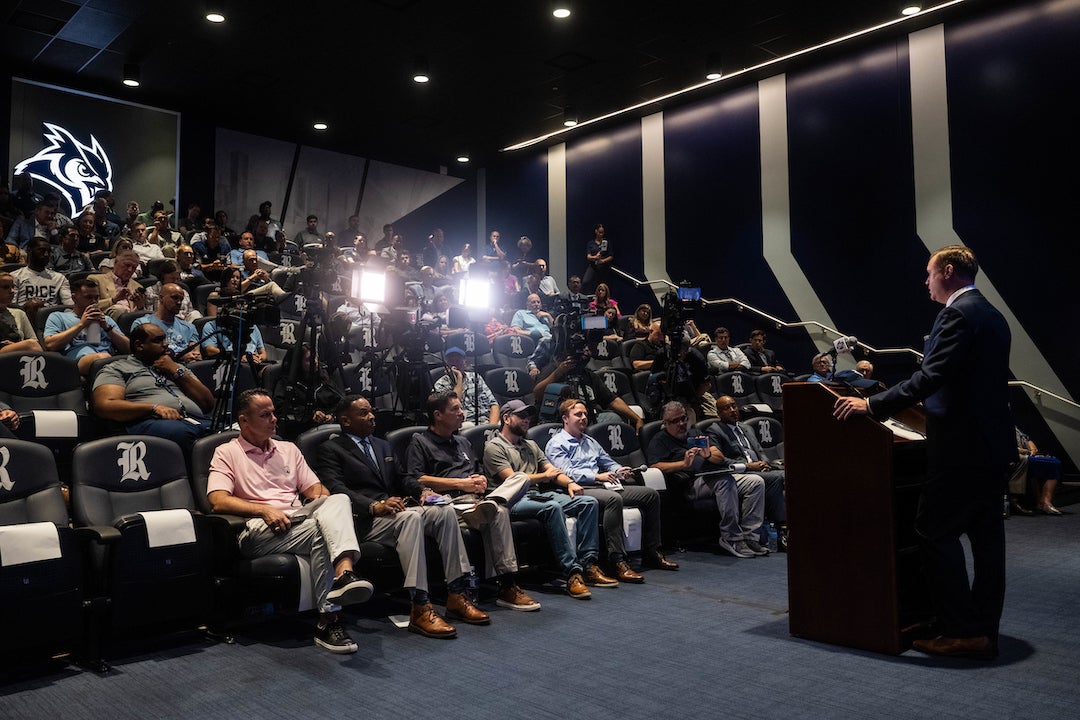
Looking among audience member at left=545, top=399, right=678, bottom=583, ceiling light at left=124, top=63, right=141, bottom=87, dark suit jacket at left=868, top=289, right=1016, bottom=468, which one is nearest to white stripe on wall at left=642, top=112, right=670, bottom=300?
audience member at left=545, top=399, right=678, bottom=583

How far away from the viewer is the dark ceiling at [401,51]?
8023 millimetres

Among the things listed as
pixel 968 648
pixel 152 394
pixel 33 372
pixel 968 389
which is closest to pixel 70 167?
pixel 33 372

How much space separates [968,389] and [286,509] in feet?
9.83

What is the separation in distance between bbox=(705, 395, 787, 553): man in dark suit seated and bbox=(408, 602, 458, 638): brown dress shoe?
9.20 feet

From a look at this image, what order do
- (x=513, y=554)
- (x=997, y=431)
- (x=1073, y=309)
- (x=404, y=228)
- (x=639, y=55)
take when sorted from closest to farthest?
(x=997, y=431) → (x=513, y=554) → (x=1073, y=309) → (x=639, y=55) → (x=404, y=228)

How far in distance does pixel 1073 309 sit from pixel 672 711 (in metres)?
7.35

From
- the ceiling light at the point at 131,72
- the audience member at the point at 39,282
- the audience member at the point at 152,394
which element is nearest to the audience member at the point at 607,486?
the audience member at the point at 152,394

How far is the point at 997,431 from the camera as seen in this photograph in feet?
9.81

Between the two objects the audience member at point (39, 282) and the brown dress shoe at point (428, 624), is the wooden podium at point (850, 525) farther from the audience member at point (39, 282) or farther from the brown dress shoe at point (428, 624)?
the audience member at point (39, 282)

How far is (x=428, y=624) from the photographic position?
350cm

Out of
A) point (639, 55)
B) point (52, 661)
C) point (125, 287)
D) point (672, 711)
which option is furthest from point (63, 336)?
point (639, 55)

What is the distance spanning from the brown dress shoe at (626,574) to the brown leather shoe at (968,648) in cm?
180

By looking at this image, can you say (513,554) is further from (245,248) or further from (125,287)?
(245,248)

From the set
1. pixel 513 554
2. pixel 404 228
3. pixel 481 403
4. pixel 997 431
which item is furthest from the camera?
pixel 404 228
